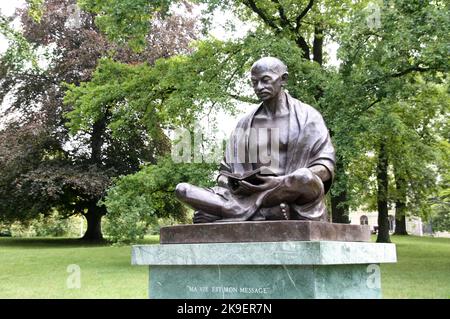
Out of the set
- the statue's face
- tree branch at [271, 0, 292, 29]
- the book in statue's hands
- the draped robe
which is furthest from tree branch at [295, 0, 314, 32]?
the book in statue's hands

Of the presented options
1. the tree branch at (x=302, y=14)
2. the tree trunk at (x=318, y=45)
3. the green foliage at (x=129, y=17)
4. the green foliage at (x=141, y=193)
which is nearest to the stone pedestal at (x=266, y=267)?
the green foliage at (x=141, y=193)

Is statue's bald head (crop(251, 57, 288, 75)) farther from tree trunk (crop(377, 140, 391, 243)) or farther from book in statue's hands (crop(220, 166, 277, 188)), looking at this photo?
tree trunk (crop(377, 140, 391, 243))

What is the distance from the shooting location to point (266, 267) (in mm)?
5305

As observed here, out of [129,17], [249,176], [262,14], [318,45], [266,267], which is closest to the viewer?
[266,267]

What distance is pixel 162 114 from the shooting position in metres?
18.6

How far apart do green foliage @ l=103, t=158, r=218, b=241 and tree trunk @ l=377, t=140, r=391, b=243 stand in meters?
8.40

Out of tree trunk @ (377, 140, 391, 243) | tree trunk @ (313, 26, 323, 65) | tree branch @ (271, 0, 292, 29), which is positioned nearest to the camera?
tree branch @ (271, 0, 292, 29)

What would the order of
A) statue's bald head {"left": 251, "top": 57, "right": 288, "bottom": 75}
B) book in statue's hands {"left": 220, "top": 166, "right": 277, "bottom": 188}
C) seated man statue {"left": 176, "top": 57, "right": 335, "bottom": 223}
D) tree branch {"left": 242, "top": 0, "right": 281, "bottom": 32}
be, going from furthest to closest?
tree branch {"left": 242, "top": 0, "right": 281, "bottom": 32}
statue's bald head {"left": 251, "top": 57, "right": 288, "bottom": 75}
book in statue's hands {"left": 220, "top": 166, "right": 277, "bottom": 188}
seated man statue {"left": 176, "top": 57, "right": 335, "bottom": 223}

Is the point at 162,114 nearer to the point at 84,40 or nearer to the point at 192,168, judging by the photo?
the point at 192,168

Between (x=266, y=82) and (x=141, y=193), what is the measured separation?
11.8 meters

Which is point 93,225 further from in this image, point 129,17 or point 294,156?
point 294,156

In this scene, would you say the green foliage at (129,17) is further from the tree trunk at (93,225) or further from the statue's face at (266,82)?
the tree trunk at (93,225)

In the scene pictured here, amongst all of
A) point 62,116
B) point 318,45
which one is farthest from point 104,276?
point 62,116

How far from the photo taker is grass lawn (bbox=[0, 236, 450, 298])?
12438 mm
